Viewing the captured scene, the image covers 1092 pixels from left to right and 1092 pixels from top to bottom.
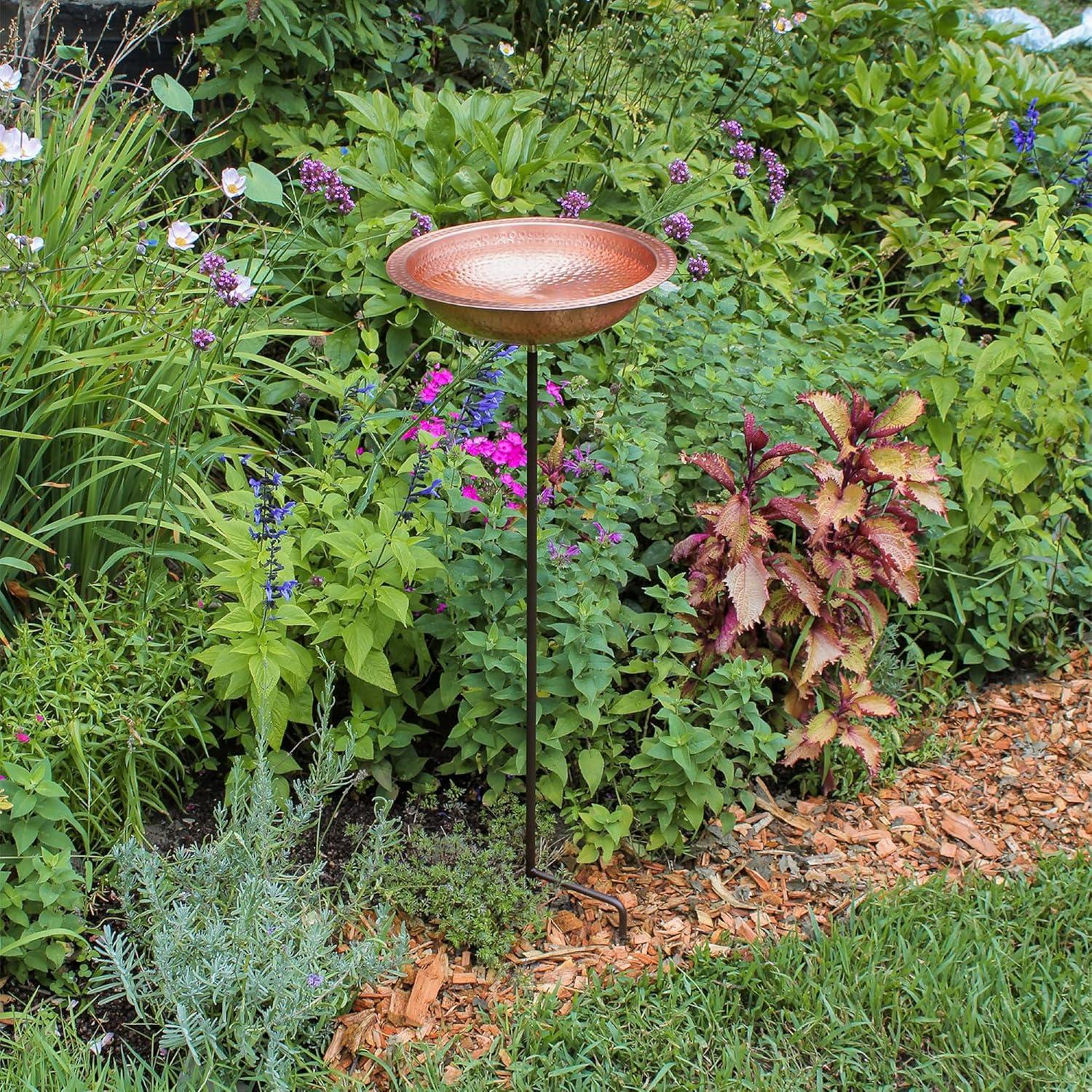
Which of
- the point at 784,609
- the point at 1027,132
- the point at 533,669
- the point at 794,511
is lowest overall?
the point at 533,669

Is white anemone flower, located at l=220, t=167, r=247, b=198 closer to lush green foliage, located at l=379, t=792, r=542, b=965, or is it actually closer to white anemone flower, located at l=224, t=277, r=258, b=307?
white anemone flower, located at l=224, t=277, r=258, b=307

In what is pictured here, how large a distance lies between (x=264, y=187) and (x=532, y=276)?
0.82 metres

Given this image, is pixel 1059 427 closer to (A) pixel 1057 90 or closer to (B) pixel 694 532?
(B) pixel 694 532

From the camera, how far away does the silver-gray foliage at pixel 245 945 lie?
6.94 ft

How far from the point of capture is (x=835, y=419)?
286cm

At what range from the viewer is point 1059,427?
3.37 metres

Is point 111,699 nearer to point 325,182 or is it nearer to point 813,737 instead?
point 325,182

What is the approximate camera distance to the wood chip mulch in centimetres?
244

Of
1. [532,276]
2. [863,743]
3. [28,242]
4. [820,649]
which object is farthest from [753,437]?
[28,242]

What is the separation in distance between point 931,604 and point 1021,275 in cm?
→ 100

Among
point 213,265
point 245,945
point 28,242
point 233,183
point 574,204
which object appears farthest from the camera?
point 574,204

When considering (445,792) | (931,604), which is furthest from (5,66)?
(931,604)

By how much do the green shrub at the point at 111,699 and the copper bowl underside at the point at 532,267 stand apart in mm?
1018

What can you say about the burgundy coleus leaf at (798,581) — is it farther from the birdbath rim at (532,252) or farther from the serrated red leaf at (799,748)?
the birdbath rim at (532,252)
